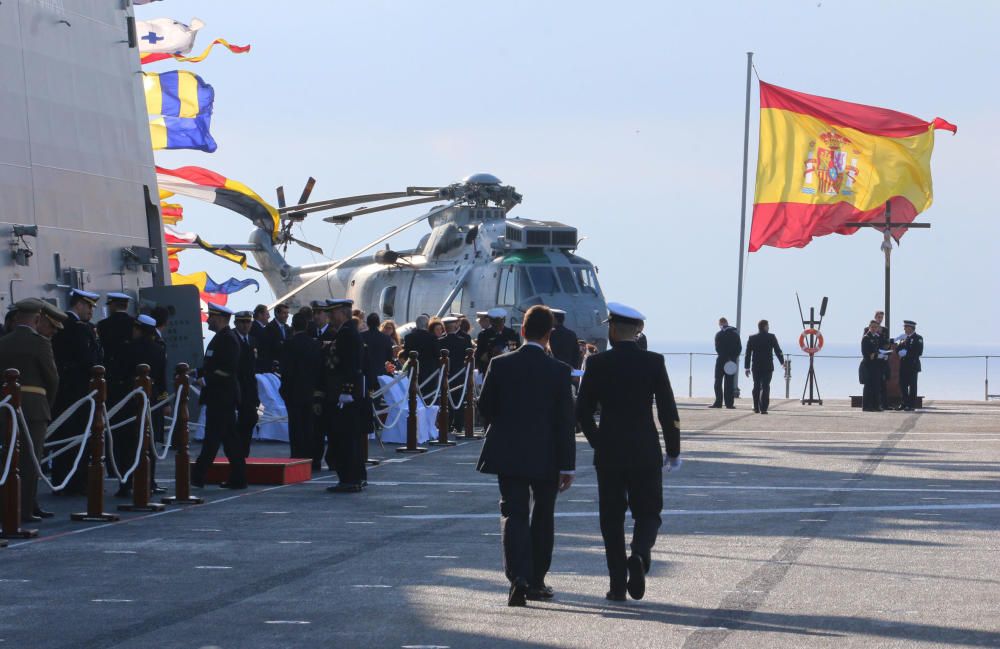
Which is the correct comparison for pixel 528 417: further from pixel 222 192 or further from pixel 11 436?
pixel 222 192

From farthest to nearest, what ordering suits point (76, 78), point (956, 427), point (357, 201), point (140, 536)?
point (357, 201)
point (956, 427)
point (76, 78)
point (140, 536)

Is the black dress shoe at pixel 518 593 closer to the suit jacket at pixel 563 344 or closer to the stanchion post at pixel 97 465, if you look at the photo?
the stanchion post at pixel 97 465

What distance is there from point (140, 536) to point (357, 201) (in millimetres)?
24585

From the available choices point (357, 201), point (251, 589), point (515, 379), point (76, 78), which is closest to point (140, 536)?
point (251, 589)

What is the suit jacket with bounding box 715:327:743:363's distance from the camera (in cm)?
3212

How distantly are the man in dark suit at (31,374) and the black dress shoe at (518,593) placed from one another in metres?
5.15

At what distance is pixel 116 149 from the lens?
18.5m

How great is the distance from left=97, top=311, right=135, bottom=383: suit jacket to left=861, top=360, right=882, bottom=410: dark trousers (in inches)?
783

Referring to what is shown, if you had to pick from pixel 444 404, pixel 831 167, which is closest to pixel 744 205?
pixel 831 167

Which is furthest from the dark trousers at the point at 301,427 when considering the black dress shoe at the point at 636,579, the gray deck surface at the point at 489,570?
the black dress shoe at the point at 636,579

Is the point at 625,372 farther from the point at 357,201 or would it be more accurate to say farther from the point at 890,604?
the point at 357,201

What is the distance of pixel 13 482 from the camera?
1138cm

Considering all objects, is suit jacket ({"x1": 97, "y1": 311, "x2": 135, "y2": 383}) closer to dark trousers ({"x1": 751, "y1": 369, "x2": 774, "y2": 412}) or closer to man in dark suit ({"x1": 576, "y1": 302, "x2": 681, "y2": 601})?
man in dark suit ({"x1": 576, "y1": 302, "x2": 681, "y2": 601})

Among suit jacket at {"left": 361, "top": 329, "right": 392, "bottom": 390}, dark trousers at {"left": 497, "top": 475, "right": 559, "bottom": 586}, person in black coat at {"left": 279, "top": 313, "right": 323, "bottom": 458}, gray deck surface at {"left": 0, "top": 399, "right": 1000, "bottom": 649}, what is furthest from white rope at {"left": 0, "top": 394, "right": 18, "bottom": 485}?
suit jacket at {"left": 361, "top": 329, "right": 392, "bottom": 390}
